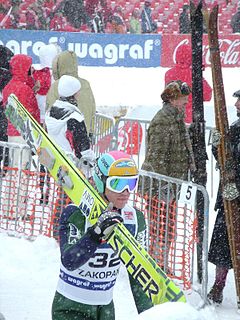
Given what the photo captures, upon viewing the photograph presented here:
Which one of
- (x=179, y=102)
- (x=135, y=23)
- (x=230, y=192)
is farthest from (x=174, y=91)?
(x=135, y=23)

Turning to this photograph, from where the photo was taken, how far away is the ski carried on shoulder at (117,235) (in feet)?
12.9

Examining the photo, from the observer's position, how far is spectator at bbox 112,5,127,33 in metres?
24.1

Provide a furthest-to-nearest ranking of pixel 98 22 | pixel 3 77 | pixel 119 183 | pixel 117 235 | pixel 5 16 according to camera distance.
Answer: pixel 98 22
pixel 5 16
pixel 3 77
pixel 119 183
pixel 117 235

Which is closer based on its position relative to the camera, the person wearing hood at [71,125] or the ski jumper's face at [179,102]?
the ski jumper's face at [179,102]

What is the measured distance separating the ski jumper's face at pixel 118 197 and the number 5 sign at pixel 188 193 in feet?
7.69

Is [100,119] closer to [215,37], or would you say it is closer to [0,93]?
[0,93]

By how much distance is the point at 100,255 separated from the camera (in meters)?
4.41

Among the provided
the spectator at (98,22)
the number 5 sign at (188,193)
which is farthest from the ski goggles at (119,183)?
the spectator at (98,22)

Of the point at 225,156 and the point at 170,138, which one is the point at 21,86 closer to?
the point at 170,138

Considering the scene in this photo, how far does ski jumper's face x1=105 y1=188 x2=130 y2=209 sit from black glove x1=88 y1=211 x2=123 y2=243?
343 millimetres

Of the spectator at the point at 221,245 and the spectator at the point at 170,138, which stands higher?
the spectator at the point at 170,138

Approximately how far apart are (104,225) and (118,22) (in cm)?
2071

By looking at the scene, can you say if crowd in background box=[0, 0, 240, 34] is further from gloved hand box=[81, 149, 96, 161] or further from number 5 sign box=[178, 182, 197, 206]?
number 5 sign box=[178, 182, 197, 206]

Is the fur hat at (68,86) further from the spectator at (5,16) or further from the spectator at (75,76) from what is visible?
the spectator at (5,16)
